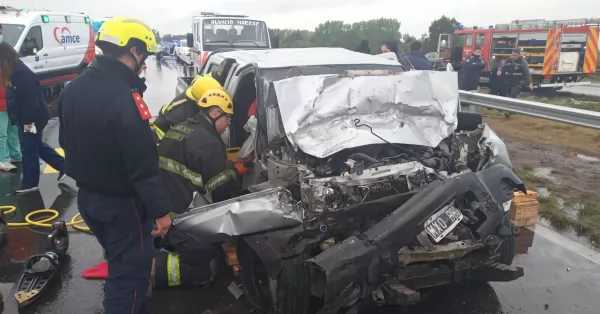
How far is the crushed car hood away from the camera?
3.89 metres

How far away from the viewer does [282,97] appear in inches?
160

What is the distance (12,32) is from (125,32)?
11.1 m

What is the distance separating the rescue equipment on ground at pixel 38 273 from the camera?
3650 millimetres

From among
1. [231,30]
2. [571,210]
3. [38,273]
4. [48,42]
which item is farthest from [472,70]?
[48,42]

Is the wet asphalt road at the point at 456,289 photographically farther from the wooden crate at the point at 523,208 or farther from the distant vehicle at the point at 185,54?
the distant vehicle at the point at 185,54

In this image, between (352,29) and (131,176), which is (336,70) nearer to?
(131,176)

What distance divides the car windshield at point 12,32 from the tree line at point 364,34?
16.8 m

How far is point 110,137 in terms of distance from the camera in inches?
106

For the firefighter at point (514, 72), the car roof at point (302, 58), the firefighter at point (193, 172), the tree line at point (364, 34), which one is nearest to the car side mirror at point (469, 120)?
the car roof at point (302, 58)

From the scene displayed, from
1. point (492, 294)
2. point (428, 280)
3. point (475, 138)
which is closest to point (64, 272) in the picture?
point (428, 280)

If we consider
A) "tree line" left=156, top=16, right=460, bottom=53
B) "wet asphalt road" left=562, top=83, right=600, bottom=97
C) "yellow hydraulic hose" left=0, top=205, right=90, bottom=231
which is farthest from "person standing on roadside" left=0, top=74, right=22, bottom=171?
"tree line" left=156, top=16, right=460, bottom=53

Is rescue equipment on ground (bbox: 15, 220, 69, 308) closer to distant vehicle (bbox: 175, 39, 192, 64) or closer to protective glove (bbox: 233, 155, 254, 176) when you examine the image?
protective glove (bbox: 233, 155, 254, 176)

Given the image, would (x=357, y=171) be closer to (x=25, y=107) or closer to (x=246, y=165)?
(x=246, y=165)

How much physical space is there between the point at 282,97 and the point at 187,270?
1634mm
